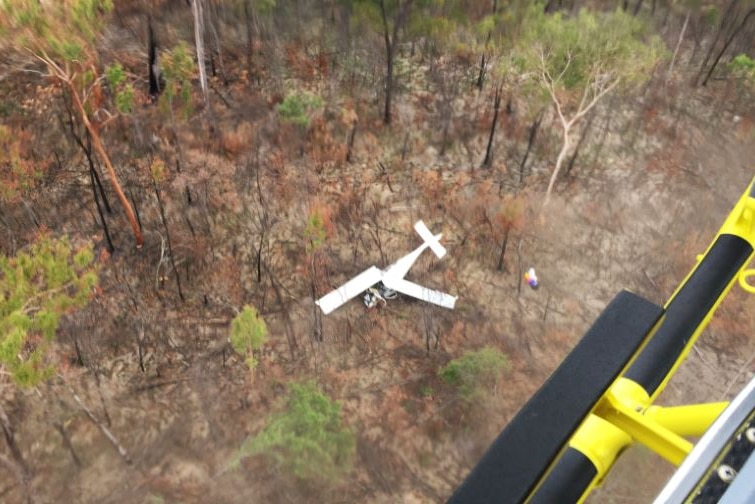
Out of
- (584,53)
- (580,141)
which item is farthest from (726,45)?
(584,53)

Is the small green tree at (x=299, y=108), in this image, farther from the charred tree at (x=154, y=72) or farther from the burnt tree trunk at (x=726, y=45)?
the burnt tree trunk at (x=726, y=45)

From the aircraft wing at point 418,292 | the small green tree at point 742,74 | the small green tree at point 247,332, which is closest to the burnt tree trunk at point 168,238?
the small green tree at point 247,332

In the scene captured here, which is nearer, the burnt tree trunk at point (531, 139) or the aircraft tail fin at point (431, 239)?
the aircraft tail fin at point (431, 239)

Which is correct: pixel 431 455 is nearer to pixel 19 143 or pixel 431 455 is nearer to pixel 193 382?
pixel 193 382

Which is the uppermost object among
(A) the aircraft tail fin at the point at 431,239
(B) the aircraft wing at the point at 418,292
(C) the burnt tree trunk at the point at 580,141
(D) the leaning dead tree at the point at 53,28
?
(D) the leaning dead tree at the point at 53,28

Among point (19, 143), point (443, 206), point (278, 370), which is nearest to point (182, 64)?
point (19, 143)

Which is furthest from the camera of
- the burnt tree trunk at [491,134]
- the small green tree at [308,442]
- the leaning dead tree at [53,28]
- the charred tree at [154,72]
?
the burnt tree trunk at [491,134]
